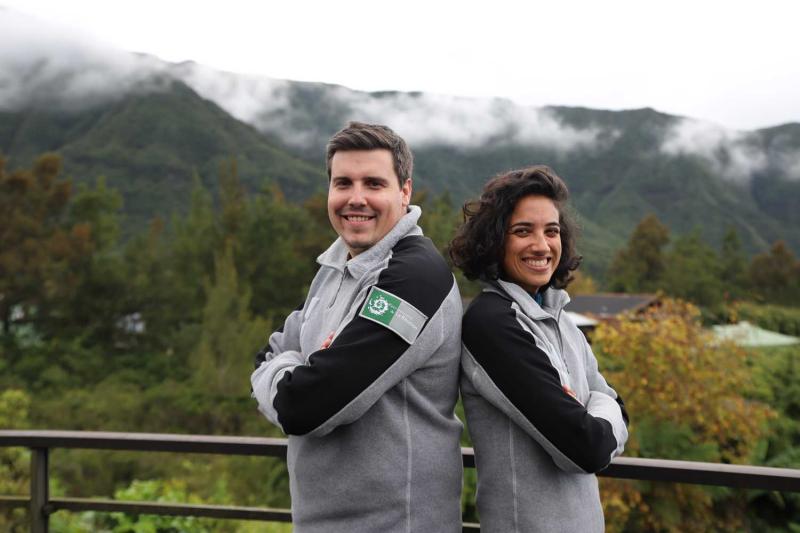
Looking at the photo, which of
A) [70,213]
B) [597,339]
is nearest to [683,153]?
[70,213]

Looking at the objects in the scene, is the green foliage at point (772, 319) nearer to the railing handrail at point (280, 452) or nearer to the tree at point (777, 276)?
the tree at point (777, 276)

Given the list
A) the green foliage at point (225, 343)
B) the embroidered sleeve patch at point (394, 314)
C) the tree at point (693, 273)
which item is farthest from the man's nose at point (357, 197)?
the tree at point (693, 273)

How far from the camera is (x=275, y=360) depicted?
1.57 metres

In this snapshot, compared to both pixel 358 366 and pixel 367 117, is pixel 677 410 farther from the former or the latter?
pixel 367 117

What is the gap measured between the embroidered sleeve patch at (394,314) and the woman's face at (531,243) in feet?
0.93

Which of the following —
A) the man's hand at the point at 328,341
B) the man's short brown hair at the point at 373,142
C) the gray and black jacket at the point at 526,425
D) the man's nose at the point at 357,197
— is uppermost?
the man's short brown hair at the point at 373,142

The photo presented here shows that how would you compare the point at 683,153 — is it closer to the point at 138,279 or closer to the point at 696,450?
the point at 138,279

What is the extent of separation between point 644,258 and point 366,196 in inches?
Answer: 1695

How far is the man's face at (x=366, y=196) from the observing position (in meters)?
1.58

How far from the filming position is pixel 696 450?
6.97m

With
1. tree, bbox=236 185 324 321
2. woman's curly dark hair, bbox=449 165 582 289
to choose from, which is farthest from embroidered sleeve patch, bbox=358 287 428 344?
tree, bbox=236 185 324 321

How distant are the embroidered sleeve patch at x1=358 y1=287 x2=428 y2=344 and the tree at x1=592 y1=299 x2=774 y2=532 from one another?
249 inches

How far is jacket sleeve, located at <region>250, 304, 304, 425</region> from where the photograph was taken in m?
1.50

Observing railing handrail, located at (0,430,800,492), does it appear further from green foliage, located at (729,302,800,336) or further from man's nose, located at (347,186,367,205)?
green foliage, located at (729,302,800,336)
